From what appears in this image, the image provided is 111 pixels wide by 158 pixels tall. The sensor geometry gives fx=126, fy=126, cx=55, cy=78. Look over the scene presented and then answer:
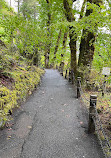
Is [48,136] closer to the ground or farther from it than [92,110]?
closer to the ground

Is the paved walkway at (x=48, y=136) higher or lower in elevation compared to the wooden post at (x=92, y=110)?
lower

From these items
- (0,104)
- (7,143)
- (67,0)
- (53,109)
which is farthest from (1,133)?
(67,0)

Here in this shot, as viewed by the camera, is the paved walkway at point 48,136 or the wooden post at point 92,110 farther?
the wooden post at point 92,110

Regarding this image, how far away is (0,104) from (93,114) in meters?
2.54

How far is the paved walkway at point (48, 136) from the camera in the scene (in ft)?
9.01

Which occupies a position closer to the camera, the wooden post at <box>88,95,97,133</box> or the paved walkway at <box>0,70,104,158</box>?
the paved walkway at <box>0,70,104,158</box>

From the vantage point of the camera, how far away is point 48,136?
336 cm

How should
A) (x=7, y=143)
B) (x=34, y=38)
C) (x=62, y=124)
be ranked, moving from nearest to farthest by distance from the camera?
1. (x=7, y=143)
2. (x=62, y=124)
3. (x=34, y=38)

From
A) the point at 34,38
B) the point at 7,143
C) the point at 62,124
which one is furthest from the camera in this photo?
the point at 34,38

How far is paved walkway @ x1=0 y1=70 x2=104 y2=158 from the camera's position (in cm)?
275

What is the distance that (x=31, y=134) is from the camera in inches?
134

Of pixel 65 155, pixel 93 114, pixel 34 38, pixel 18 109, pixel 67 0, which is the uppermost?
pixel 67 0

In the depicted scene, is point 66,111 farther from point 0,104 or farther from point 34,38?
point 34,38

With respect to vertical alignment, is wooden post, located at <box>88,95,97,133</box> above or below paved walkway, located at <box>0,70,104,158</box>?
above
